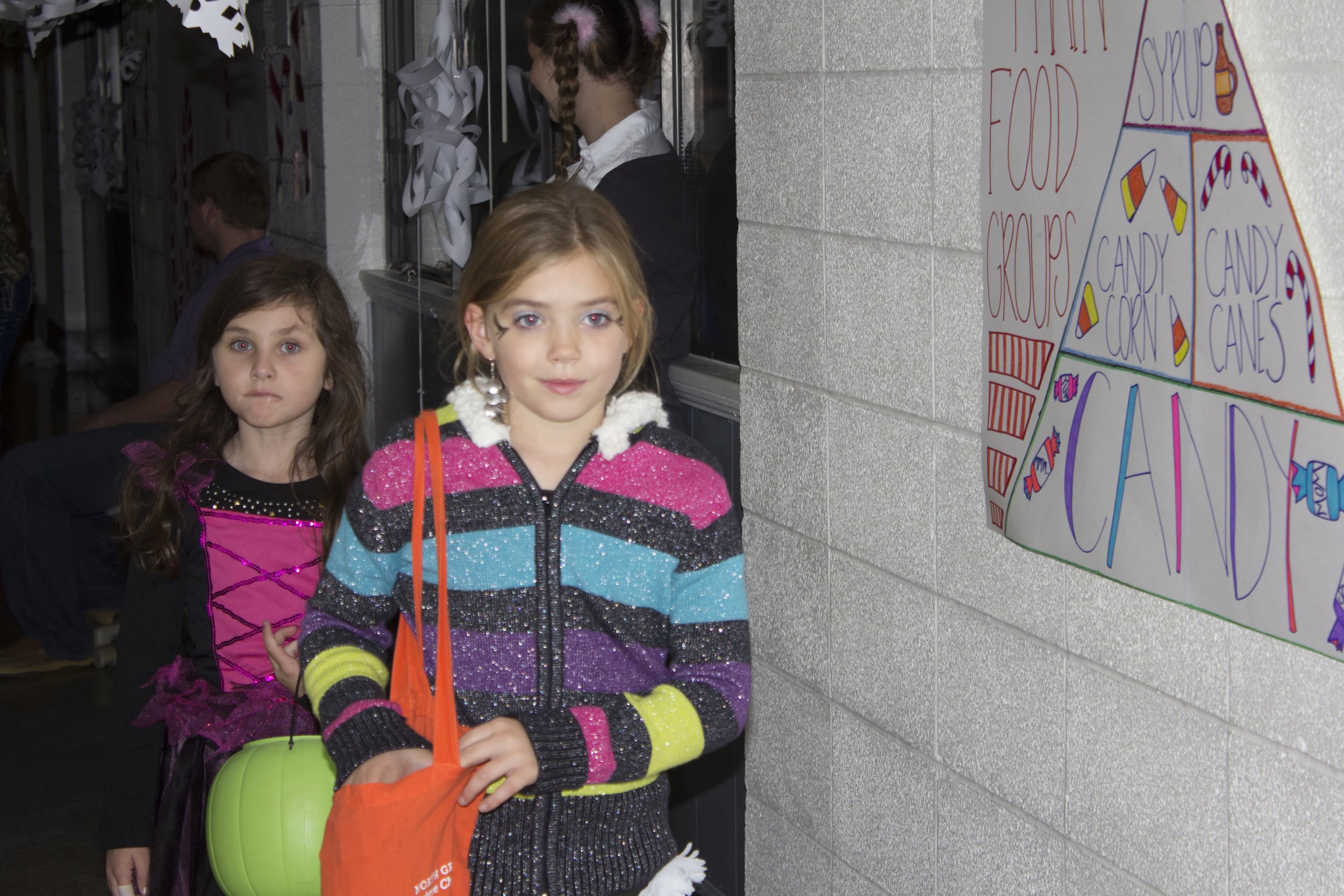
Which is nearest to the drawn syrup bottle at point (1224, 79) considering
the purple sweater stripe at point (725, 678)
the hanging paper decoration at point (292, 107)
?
the purple sweater stripe at point (725, 678)

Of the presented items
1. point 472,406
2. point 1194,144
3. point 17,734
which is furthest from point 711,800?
point 17,734

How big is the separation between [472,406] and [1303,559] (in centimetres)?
91

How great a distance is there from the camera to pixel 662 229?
3016 mm

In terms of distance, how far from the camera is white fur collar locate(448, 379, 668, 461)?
173 cm

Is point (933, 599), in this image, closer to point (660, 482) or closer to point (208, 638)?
point (660, 482)

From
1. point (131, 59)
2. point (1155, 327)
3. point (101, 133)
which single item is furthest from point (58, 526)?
point (101, 133)

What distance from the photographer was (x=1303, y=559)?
1614 mm

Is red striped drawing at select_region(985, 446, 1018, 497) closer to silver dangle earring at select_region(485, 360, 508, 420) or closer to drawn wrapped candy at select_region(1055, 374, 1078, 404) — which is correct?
drawn wrapped candy at select_region(1055, 374, 1078, 404)

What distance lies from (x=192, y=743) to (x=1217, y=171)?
5.38 feet

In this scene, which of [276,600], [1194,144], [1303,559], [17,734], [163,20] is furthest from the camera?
[163,20]

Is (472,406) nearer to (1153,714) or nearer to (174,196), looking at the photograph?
(1153,714)

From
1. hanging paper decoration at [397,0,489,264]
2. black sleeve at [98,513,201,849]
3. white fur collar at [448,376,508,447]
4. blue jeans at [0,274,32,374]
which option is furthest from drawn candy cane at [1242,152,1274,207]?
blue jeans at [0,274,32,374]

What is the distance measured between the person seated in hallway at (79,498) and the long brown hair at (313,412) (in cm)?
192

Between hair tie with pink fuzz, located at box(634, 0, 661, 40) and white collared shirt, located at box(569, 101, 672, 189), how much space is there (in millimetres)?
199
